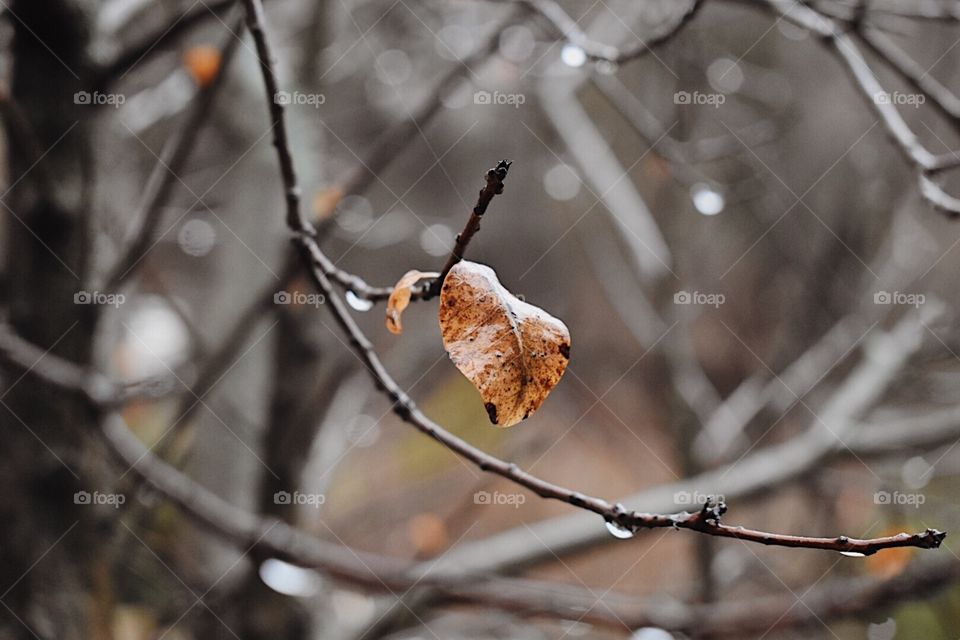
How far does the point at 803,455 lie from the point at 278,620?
0.92 m

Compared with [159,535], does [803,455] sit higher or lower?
higher

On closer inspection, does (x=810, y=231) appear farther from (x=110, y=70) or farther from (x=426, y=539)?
(x=110, y=70)

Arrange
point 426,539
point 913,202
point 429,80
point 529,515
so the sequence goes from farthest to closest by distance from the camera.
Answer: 1. point 529,515
2. point 429,80
3. point 913,202
4. point 426,539

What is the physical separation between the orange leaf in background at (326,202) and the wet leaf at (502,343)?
0.66m

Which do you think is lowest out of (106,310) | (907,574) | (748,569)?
(106,310)

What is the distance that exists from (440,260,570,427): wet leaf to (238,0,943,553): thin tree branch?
0.07 meters

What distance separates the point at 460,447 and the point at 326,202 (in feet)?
2.32

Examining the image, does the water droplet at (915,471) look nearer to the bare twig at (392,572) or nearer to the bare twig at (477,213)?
the bare twig at (392,572)

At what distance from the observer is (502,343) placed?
40cm

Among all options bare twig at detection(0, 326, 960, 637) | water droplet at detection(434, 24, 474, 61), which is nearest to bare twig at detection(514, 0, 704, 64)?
Answer: water droplet at detection(434, 24, 474, 61)

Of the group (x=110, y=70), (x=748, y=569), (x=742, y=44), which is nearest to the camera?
(x=110, y=70)

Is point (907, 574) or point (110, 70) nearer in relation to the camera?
point (110, 70)

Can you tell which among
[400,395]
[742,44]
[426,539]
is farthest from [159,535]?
[742,44]

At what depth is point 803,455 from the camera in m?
1.37
